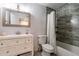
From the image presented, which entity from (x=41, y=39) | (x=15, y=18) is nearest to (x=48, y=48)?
(x=41, y=39)

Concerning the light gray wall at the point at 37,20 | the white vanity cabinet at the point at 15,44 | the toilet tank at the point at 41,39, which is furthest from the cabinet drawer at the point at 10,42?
the toilet tank at the point at 41,39

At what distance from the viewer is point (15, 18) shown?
1481 mm

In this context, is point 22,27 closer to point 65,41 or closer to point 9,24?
point 9,24

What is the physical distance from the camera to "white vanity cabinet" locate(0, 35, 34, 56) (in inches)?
54.5

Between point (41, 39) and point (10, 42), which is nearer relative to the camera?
point (10, 42)

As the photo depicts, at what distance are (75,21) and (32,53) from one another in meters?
0.99

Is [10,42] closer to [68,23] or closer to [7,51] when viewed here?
[7,51]

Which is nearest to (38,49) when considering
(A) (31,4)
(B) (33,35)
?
(B) (33,35)

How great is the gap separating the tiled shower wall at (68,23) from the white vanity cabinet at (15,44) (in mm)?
552

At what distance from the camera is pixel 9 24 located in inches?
57.0

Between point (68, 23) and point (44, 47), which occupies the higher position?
point (68, 23)

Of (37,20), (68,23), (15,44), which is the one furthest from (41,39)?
(68,23)

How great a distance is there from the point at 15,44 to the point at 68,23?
3.33ft

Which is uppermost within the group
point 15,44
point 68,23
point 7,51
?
point 68,23
